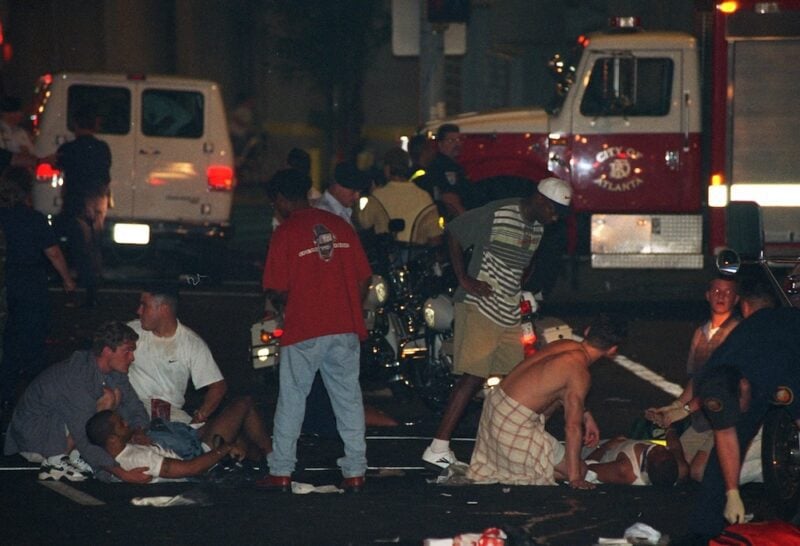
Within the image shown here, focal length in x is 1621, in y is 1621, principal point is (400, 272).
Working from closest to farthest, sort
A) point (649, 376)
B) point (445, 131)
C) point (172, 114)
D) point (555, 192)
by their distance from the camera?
point (555, 192) → point (649, 376) → point (445, 131) → point (172, 114)

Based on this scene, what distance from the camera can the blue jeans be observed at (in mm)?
8531

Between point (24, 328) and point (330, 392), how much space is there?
292 centimetres

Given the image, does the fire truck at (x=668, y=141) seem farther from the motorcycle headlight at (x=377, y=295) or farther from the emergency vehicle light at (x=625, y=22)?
the motorcycle headlight at (x=377, y=295)

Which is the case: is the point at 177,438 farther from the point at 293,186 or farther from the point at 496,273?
the point at 496,273

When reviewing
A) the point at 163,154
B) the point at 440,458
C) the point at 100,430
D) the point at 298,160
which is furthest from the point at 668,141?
the point at 100,430

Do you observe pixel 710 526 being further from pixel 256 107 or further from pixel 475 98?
pixel 256 107

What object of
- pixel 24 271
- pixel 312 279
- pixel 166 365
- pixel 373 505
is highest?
pixel 312 279

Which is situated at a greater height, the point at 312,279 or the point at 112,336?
the point at 312,279

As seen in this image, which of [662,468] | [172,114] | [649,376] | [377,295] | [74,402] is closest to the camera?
[74,402]

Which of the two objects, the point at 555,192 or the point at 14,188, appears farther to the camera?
the point at 14,188

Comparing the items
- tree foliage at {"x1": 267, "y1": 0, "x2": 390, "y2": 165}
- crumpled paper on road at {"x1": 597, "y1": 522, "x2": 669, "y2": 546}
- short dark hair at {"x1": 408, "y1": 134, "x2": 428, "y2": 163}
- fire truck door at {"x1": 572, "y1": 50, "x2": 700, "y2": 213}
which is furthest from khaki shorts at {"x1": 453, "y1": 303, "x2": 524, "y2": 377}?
tree foliage at {"x1": 267, "y1": 0, "x2": 390, "y2": 165}

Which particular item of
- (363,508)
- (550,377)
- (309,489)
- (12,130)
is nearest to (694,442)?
(550,377)

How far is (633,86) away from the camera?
1517cm

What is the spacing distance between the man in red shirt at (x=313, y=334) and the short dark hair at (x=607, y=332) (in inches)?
48.9
